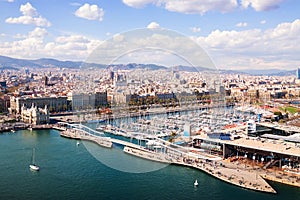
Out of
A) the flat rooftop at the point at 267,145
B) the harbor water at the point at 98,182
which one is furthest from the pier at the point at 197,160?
the flat rooftop at the point at 267,145

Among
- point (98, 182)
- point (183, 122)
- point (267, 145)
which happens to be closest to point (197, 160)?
point (267, 145)

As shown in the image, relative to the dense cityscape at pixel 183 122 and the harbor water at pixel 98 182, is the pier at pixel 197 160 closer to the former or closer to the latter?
the dense cityscape at pixel 183 122

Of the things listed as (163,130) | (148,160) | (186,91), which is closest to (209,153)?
(148,160)

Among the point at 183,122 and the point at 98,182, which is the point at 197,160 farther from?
the point at 183,122

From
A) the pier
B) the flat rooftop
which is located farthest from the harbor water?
the flat rooftop

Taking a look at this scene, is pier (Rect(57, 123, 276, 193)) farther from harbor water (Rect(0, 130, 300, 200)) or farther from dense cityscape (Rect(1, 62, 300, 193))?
harbor water (Rect(0, 130, 300, 200))

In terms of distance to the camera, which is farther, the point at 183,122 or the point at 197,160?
the point at 183,122
